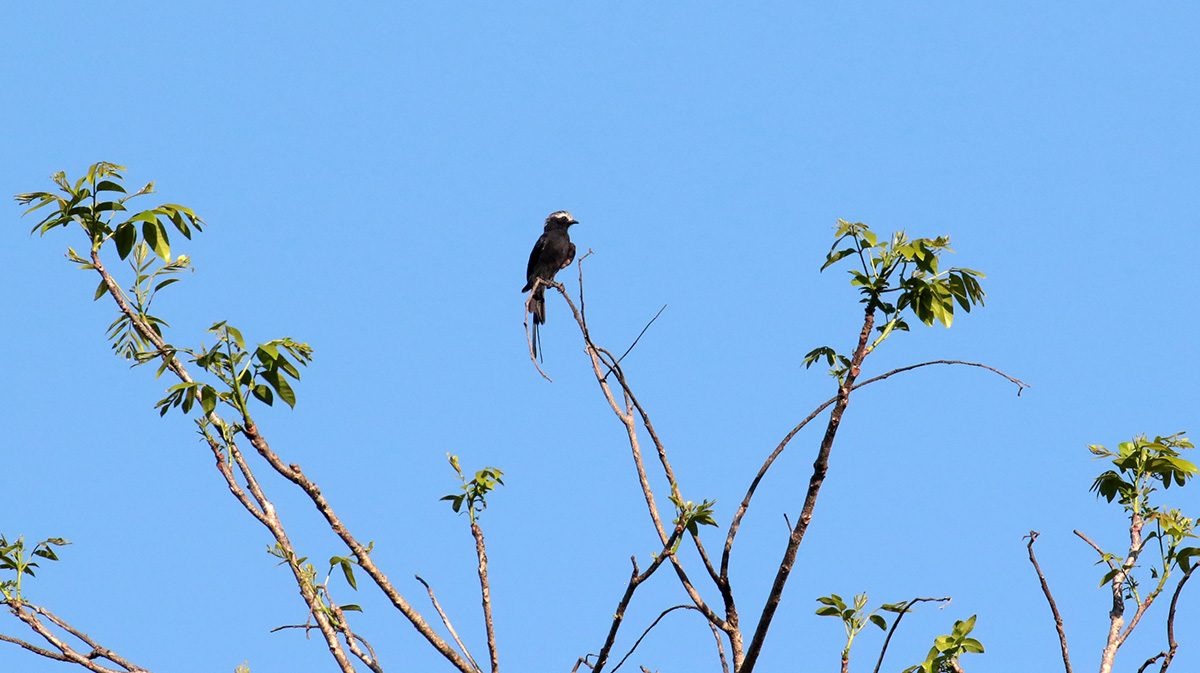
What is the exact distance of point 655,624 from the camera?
154 inches

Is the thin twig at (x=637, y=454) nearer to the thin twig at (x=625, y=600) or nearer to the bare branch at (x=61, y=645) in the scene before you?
the thin twig at (x=625, y=600)

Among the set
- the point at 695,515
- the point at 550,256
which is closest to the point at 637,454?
the point at 695,515

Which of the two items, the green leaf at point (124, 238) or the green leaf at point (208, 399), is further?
the green leaf at point (124, 238)

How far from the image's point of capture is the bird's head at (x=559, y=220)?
1595cm

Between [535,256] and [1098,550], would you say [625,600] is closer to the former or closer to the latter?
[1098,550]

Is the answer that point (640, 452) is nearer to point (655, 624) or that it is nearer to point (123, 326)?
point (655, 624)

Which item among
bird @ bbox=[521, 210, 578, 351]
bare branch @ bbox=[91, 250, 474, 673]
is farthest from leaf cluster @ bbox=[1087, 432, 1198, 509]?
bird @ bbox=[521, 210, 578, 351]

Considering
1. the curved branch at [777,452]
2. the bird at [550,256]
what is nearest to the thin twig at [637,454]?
the curved branch at [777,452]

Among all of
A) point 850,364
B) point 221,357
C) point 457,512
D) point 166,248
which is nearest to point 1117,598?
point 850,364

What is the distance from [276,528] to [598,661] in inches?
44.4

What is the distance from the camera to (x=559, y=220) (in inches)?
630

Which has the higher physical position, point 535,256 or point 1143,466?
point 535,256

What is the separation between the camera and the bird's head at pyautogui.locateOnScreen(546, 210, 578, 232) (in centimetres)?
1595

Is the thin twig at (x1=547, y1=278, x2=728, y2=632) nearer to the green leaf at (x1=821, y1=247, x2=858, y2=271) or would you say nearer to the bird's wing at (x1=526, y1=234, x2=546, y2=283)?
the green leaf at (x1=821, y1=247, x2=858, y2=271)
